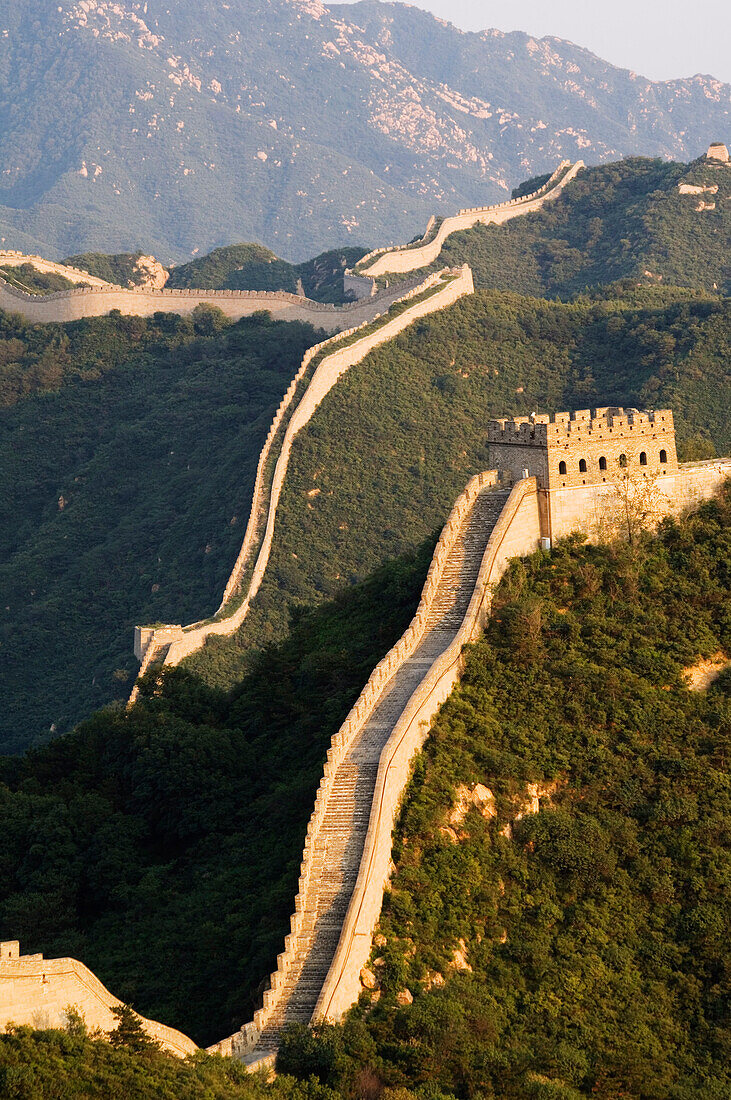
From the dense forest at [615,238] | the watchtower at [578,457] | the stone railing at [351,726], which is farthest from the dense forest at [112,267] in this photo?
the stone railing at [351,726]

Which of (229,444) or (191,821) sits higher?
(229,444)

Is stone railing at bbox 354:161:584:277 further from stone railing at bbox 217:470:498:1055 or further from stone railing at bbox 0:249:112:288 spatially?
stone railing at bbox 217:470:498:1055

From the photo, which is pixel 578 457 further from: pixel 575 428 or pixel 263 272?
pixel 263 272

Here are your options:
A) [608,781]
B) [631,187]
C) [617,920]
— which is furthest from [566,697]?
[631,187]

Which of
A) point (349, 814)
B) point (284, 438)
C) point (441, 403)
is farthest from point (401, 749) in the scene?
point (441, 403)

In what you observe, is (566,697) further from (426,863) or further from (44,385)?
(44,385)

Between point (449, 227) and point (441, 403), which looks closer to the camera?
point (441, 403)

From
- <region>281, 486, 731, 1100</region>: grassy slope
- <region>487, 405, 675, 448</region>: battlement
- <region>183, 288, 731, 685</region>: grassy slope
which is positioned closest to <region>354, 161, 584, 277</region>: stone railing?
<region>183, 288, 731, 685</region>: grassy slope

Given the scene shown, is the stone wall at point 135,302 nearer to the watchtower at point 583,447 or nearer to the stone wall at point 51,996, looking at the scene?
the watchtower at point 583,447
